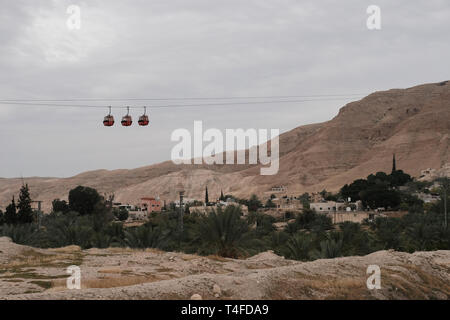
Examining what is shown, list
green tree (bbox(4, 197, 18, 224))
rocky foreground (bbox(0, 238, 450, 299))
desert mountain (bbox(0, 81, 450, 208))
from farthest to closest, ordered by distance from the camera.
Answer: desert mountain (bbox(0, 81, 450, 208)) → green tree (bbox(4, 197, 18, 224)) → rocky foreground (bbox(0, 238, 450, 299))

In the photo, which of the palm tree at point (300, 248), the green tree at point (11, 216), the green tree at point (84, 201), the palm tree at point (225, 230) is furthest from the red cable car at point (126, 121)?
the green tree at point (84, 201)

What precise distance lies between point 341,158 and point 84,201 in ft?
231

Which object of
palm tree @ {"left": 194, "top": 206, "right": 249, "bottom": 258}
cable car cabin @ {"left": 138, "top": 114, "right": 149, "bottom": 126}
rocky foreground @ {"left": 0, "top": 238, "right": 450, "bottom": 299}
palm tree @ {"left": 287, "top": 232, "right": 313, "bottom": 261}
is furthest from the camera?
palm tree @ {"left": 287, "top": 232, "right": 313, "bottom": 261}

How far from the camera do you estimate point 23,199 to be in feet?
171

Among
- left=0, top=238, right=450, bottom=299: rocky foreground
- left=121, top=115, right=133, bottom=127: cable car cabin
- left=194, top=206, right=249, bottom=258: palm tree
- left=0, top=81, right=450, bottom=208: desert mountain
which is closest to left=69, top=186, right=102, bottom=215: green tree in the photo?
left=0, top=81, right=450, bottom=208: desert mountain

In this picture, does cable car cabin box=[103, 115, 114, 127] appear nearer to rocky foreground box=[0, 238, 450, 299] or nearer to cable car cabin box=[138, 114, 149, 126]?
cable car cabin box=[138, 114, 149, 126]

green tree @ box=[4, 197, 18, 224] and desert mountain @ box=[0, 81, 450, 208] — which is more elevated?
desert mountain @ box=[0, 81, 450, 208]

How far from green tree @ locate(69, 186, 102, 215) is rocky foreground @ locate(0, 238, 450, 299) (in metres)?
53.8

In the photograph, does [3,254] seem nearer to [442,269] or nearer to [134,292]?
[134,292]

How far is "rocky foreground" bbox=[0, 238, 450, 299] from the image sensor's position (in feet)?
28.2

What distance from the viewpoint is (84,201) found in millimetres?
70688

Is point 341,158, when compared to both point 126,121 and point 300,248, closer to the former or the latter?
point 300,248
